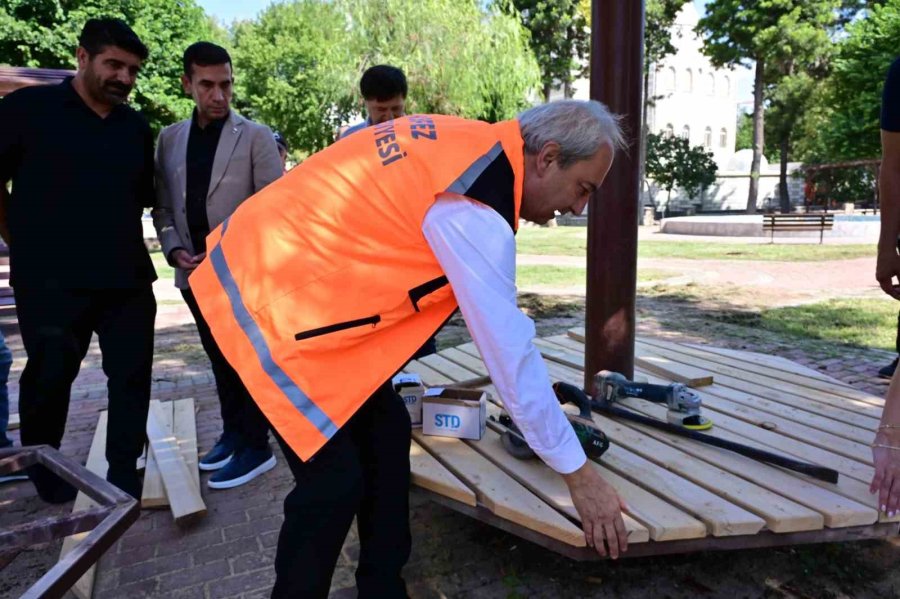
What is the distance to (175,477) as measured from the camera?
10.2 ft

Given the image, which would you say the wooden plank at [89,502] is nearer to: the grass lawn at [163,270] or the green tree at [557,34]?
the grass lawn at [163,270]

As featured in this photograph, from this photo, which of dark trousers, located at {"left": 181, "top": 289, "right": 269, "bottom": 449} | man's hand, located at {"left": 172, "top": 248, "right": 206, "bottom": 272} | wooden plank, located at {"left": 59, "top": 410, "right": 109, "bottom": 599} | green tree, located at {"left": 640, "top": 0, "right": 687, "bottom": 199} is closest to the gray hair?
wooden plank, located at {"left": 59, "top": 410, "right": 109, "bottom": 599}

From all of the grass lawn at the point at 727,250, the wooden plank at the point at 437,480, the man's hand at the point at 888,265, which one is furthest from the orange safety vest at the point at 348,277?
the grass lawn at the point at 727,250

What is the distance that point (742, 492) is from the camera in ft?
7.00

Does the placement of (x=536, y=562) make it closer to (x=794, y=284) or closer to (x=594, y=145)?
(x=594, y=145)

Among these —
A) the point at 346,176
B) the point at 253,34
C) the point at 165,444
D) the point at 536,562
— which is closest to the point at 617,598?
the point at 536,562

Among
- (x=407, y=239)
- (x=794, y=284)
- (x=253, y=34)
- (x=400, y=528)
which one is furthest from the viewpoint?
(x=253, y=34)

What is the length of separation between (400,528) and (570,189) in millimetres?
1209

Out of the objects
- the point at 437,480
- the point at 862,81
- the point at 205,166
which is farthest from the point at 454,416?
the point at 862,81

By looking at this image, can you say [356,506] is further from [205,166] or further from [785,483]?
[205,166]

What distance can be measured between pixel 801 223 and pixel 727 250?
397cm

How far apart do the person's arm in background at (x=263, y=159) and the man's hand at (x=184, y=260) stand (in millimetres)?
426

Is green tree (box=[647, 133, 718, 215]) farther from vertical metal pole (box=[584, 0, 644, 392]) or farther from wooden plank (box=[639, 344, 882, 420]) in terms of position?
vertical metal pole (box=[584, 0, 644, 392])

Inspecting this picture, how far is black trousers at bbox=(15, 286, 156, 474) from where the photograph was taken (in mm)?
2750
